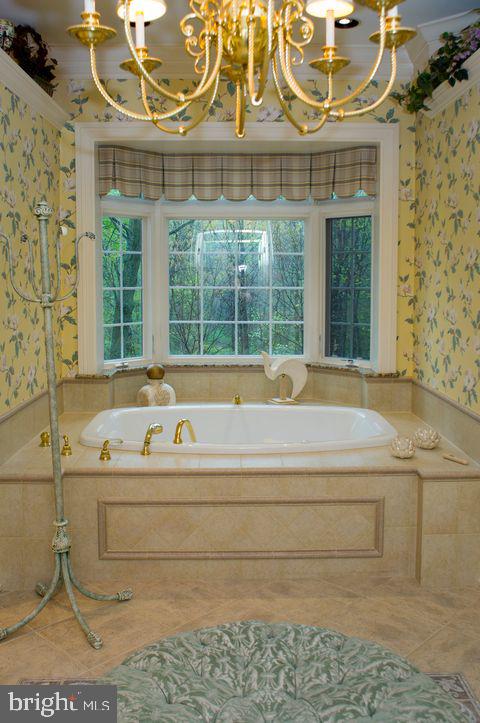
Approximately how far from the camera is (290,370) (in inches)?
188

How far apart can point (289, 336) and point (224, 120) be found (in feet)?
5.14

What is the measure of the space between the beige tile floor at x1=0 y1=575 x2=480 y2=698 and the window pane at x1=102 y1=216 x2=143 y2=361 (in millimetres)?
2044

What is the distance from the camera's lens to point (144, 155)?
465 cm

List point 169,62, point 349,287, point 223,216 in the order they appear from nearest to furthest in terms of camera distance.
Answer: point 169,62 < point 349,287 < point 223,216

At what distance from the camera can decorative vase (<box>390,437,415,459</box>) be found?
339cm

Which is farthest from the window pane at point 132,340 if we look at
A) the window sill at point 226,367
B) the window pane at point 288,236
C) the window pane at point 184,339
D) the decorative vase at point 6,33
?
the decorative vase at point 6,33

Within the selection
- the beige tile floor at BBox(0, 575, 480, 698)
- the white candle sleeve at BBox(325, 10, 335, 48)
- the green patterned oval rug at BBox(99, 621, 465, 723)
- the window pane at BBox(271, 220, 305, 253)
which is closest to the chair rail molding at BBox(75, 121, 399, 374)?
the window pane at BBox(271, 220, 305, 253)

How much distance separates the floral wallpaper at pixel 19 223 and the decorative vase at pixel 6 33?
22 cm

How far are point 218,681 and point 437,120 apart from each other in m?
3.20

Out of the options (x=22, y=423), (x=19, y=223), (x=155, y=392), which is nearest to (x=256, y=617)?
(x=22, y=423)

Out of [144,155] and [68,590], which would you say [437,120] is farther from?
[68,590]

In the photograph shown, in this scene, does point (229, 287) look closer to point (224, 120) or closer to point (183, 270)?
point (183, 270)

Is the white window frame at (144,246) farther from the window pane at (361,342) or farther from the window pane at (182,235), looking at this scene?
the window pane at (361,342)

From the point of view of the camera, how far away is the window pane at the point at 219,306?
5148mm
